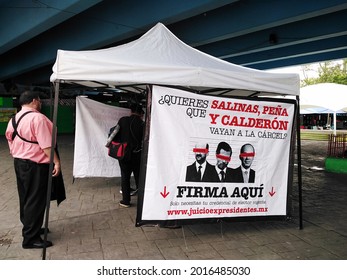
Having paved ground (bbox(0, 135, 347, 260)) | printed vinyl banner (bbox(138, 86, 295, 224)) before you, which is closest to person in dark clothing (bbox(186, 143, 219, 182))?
printed vinyl banner (bbox(138, 86, 295, 224))

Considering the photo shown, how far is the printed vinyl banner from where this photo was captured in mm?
3717

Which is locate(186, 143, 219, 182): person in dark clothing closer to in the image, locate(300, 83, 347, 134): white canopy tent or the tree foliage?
locate(300, 83, 347, 134): white canopy tent

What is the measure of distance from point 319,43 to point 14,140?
11247 millimetres

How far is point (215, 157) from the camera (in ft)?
13.1

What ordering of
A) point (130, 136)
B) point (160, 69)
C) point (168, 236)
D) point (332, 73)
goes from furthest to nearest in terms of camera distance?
point (332, 73)
point (130, 136)
point (168, 236)
point (160, 69)

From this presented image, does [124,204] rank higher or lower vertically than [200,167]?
lower

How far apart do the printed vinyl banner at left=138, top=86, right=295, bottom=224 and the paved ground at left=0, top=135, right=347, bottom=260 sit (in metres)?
0.39

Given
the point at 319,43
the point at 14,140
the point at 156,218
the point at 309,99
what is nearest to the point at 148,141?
the point at 156,218

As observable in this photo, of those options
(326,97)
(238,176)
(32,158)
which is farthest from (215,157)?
(326,97)

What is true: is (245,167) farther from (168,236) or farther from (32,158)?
(32,158)

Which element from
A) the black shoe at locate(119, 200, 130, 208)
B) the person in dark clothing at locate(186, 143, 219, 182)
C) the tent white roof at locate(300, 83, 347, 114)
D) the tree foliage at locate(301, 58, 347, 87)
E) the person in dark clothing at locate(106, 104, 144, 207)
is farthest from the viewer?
the tree foliage at locate(301, 58, 347, 87)

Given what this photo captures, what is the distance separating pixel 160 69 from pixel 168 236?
218cm

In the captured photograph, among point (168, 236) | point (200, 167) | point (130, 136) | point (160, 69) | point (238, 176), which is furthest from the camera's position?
point (130, 136)

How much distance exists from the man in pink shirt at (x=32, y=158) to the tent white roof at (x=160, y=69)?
506mm
